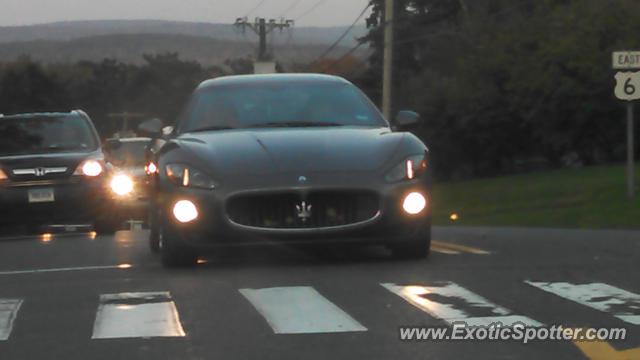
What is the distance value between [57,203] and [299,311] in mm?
8134

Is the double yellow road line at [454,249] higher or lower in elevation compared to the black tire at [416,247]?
lower

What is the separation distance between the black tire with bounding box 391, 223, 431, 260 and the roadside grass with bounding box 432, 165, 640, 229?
12.0m

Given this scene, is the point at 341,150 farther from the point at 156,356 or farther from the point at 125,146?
the point at 125,146

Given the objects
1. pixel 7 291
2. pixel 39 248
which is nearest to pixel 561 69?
pixel 39 248

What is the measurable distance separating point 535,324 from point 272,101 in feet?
13.5

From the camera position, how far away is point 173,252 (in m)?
9.10

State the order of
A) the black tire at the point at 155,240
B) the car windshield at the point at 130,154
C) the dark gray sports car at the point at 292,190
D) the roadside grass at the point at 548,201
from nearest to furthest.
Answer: the dark gray sports car at the point at 292,190, the black tire at the point at 155,240, the car windshield at the point at 130,154, the roadside grass at the point at 548,201

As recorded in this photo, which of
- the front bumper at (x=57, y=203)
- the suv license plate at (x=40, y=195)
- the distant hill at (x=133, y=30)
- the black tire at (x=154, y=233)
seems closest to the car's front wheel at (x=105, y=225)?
the front bumper at (x=57, y=203)

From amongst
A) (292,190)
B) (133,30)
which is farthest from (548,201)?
(133,30)

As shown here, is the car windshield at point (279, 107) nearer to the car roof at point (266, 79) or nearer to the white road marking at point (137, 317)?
the car roof at point (266, 79)

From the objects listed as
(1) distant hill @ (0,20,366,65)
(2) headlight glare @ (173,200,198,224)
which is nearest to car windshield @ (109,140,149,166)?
(2) headlight glare @ (173,200,198,224)

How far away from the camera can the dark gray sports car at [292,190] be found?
28.8ft

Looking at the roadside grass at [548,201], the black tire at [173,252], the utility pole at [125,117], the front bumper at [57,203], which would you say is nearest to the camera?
the black tire at [173,252]

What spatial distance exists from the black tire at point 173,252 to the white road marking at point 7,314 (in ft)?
4.95
